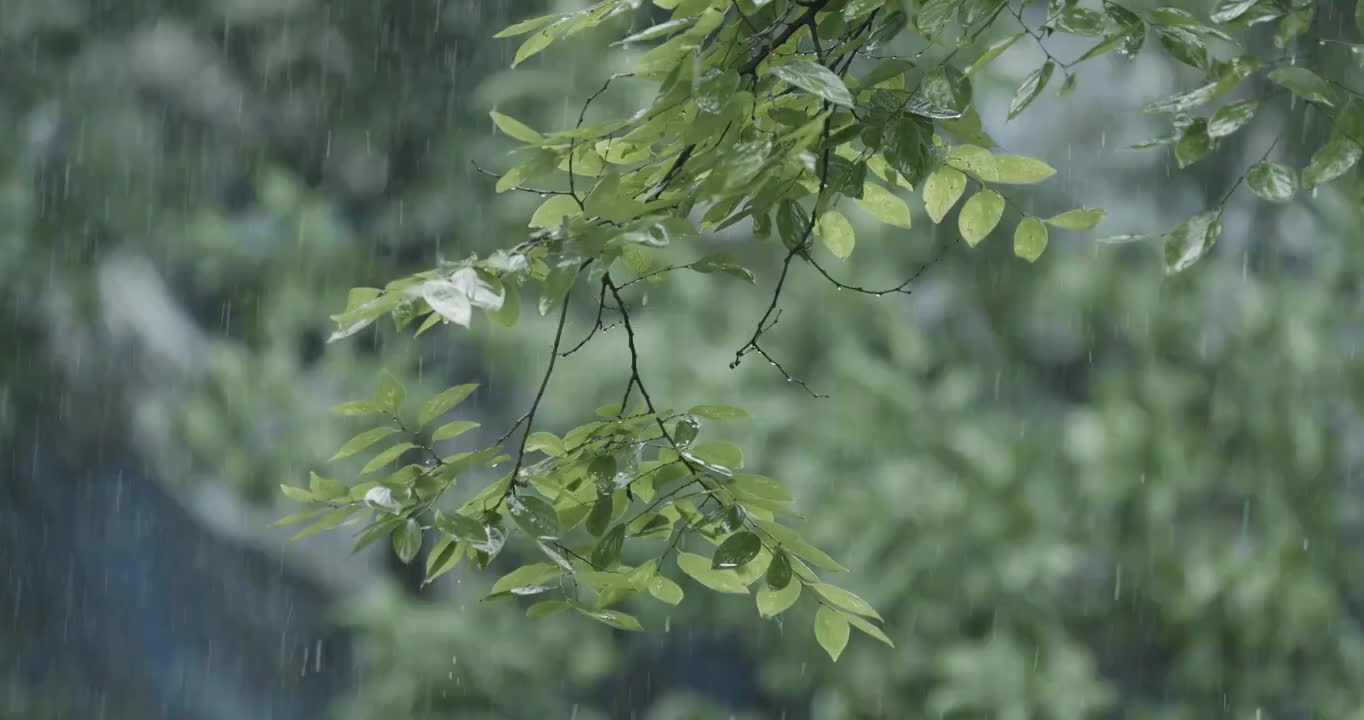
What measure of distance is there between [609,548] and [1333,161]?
57 centimetres

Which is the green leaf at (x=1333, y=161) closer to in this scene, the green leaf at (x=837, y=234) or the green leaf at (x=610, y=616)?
the green leaf at (x=837, y=234)

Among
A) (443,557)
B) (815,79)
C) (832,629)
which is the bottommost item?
(832,629)

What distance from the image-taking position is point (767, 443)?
3885mm

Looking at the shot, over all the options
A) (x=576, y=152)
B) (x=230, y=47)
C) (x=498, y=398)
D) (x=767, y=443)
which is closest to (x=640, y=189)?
(x=576, y=152)

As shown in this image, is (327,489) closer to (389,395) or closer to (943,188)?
(389,395)

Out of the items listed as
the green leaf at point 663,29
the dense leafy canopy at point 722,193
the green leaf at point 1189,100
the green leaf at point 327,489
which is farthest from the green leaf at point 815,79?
the green leaf at point 327,489

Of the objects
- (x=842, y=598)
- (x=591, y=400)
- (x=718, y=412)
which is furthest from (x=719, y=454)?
(x=591, y=400)

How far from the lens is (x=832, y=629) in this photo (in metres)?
1.04

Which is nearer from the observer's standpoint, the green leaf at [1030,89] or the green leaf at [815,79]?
the green leaf at [815,79]

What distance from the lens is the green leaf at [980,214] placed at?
40.2 inches

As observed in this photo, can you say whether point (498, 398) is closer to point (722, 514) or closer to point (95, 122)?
point (95, 122)

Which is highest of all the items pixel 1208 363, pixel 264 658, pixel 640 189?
pixel 640 189

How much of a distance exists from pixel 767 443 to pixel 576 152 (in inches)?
117

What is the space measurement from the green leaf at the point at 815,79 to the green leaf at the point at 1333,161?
1.23 ft
